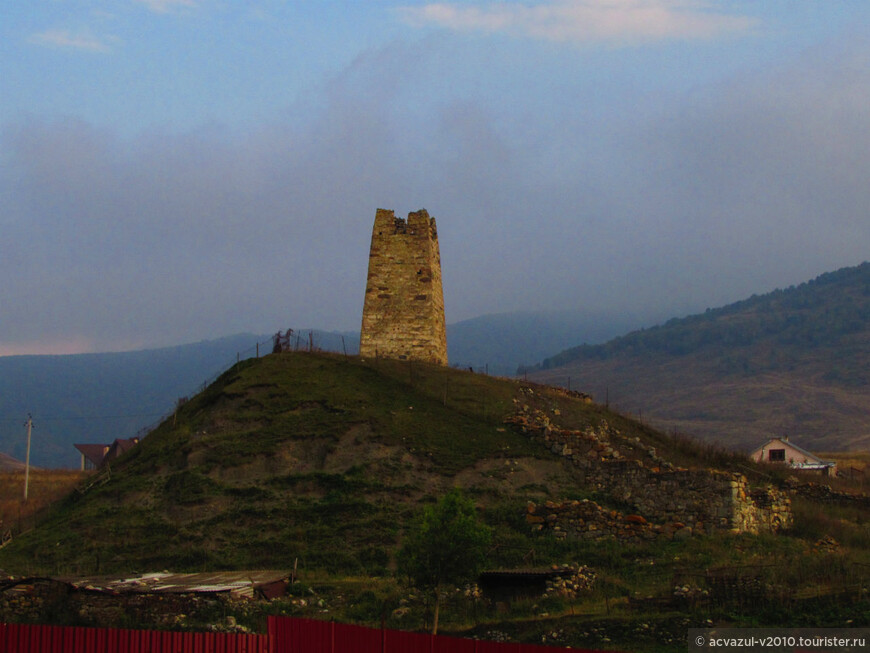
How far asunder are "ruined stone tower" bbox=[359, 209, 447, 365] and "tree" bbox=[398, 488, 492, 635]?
20.5m

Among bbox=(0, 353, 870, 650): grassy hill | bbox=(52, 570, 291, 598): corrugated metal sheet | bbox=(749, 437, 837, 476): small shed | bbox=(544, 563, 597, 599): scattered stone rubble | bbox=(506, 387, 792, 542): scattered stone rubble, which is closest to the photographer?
bbox=(0, 353, 870, 650): grassy hill

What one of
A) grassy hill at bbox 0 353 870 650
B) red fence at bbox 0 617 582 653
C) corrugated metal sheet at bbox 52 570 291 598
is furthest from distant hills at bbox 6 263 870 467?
red fence at bbox 0 617 582 653

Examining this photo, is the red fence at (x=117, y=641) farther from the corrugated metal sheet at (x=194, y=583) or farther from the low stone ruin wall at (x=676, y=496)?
the low stone ruin wall at (x=676, y=496)

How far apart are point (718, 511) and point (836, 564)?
5.40 meters

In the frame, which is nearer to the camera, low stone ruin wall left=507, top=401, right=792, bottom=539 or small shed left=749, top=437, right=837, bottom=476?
low stone ruin wall left=507, top=401, right=792, bottom=539

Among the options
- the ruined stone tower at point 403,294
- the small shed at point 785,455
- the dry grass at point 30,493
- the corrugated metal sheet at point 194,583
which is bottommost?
the corrugated metal sheet at point 194,583

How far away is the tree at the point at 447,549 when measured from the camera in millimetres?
22391

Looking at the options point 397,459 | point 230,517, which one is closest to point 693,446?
point 397,459

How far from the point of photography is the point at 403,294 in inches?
1751

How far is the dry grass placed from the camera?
39.8m

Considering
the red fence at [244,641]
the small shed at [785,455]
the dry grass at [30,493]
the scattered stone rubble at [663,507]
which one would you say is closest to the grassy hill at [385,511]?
the scattered stone rubble at [663,507]

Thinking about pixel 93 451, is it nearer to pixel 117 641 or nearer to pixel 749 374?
pixel 117 641

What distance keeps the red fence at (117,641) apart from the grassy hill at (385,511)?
555 cm

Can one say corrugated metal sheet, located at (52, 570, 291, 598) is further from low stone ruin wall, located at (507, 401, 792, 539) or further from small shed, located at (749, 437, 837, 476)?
small shed, located at (749, 437, 837, 476)
